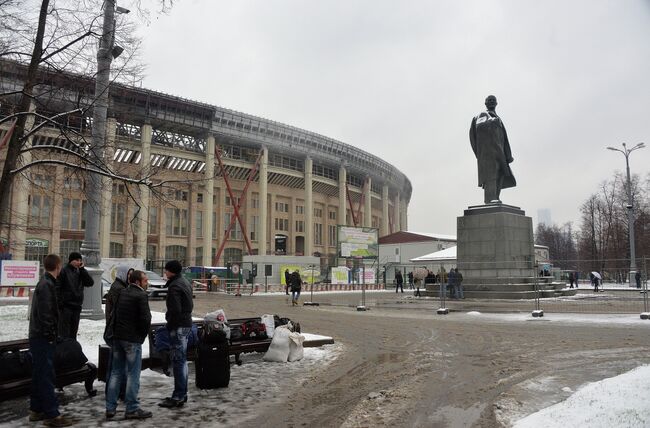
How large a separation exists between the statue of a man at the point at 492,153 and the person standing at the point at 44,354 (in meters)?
24.3

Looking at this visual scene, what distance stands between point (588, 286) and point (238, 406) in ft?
131

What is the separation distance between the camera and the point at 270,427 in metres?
5.52

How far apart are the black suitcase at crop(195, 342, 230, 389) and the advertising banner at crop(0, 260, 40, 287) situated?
984 inches

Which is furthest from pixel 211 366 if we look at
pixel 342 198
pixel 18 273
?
pixel 342 198

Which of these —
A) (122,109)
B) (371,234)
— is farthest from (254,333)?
(371,234)

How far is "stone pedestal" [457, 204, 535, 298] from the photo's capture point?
81.6ft

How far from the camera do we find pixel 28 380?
6.13 meters

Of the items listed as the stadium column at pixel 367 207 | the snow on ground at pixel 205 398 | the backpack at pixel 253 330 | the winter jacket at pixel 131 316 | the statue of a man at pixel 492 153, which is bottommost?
the snow on ground at pixel 205 398

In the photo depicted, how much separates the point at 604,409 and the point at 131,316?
496 cm

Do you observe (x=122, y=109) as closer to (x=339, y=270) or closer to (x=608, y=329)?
(x=608, y=329)

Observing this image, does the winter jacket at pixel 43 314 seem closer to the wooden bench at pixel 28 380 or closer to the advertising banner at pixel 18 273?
the wooden bench at pixel 28 380

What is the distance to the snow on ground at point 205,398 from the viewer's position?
5727mm

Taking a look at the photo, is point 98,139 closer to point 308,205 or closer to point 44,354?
point 44,354

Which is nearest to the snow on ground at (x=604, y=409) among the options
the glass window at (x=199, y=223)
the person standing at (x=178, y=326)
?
the person standing at (x=178, y=326)
